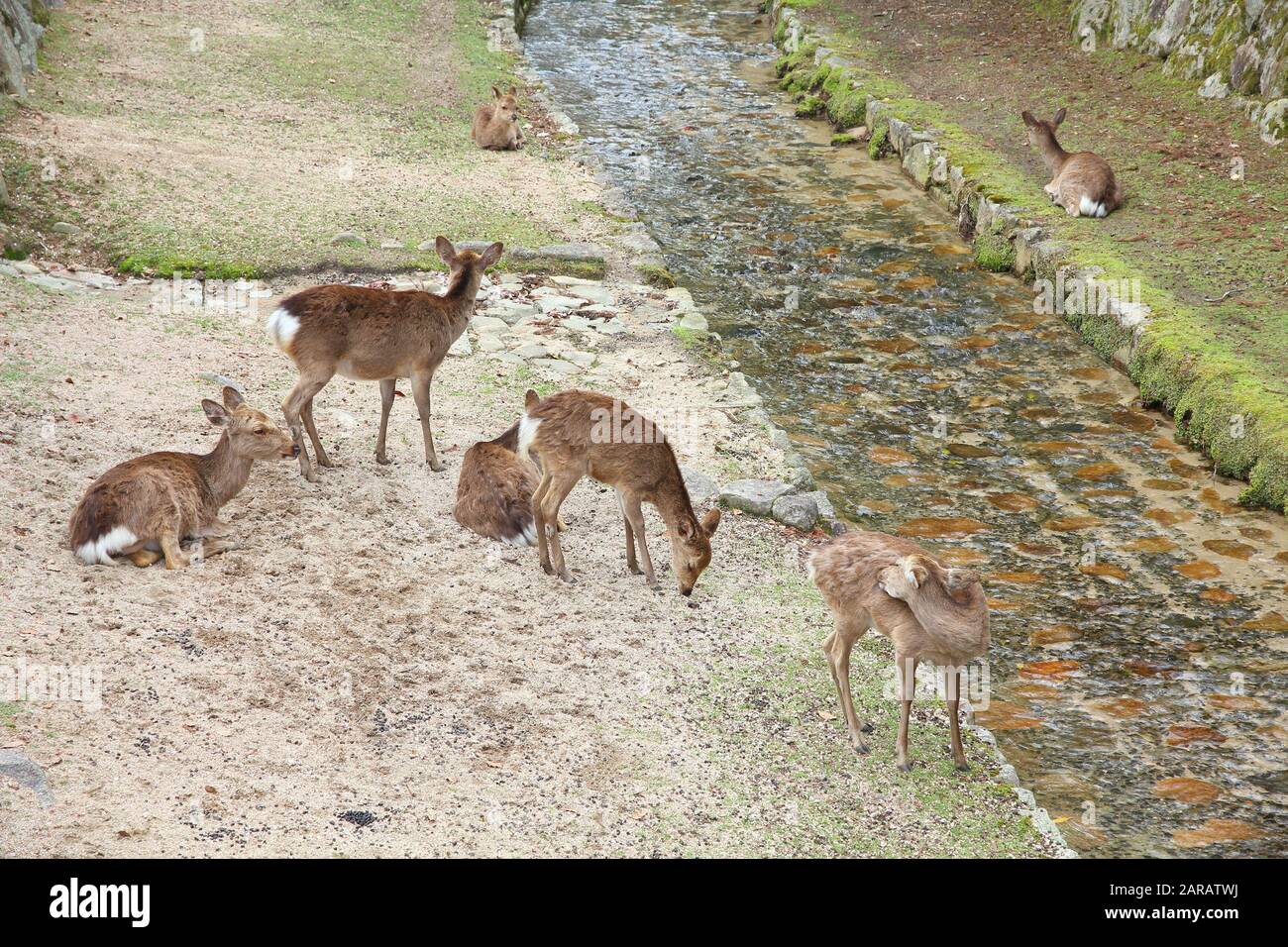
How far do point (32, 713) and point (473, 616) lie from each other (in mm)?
2138

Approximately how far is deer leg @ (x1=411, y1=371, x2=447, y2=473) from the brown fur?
37 centimetres

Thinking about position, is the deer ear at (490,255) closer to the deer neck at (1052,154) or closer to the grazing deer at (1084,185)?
the grazing deer at (1084,185)

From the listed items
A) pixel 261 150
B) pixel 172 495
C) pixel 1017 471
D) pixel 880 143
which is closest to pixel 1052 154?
pixel 880 143

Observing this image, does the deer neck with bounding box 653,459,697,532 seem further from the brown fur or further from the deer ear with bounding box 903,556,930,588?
the deer ear with bounding box 903,556,930,588

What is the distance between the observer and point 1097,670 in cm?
→ 706

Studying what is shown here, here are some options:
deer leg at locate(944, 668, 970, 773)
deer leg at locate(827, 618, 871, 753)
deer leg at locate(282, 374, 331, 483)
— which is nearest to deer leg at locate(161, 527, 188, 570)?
deer leg at locate(282, 374, 331, 483)

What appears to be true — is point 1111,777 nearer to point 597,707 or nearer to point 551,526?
point 597,707

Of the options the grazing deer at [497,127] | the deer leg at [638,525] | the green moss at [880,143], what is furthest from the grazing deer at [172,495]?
the green moss at [880,143]

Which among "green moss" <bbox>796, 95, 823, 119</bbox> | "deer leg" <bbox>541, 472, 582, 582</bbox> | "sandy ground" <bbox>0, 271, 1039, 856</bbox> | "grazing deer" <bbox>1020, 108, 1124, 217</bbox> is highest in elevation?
"green moss" <bbox>796, 95, 823, 119</bbox>

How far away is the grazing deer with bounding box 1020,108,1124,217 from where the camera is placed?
40.5 ft

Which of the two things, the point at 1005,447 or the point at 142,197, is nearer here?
the point at 1005,447

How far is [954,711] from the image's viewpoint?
19.2ft

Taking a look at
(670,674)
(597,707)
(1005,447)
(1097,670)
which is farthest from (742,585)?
(1005,447)

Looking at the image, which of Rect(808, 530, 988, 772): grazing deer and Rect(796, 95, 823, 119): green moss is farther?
Rect(796, 95, 823, 119): green moss
